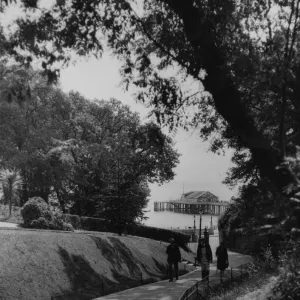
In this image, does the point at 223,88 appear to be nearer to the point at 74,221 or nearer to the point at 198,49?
the point at 198,49

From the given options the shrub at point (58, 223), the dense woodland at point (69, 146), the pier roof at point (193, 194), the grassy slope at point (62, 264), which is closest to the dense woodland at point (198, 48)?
the grassy slope at point (62, 264)

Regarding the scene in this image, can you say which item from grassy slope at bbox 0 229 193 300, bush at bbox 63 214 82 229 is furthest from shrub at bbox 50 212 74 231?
bush at bbox 63 214 82 229

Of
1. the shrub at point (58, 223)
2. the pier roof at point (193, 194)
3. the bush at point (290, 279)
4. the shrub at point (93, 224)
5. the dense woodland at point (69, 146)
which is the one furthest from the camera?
the pier roof at point (193, 194)

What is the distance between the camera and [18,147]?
52125 mm

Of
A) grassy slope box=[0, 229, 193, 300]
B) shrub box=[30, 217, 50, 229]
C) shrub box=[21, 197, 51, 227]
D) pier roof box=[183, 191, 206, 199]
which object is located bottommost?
grassy slope box=[0, 229, 193, 300]

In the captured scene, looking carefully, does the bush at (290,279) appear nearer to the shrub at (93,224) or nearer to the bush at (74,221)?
the bush at (74,221)

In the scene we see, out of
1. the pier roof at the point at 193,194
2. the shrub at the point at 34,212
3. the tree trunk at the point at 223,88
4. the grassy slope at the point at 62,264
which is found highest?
the pier roof at the point at 193,194

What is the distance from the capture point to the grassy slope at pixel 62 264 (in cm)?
1474

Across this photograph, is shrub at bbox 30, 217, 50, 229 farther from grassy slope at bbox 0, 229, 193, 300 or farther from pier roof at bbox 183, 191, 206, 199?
pier roof at bbox 183, 191, 206, 199

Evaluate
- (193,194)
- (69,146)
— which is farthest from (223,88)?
(193,194)

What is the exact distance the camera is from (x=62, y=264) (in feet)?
57.2

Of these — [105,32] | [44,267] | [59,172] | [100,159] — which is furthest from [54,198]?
[105,32]

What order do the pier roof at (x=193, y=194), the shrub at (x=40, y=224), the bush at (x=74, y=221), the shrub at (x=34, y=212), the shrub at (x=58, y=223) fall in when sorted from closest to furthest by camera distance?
the shrub at (x=40, y=224) → the shrub at (x=58, y=223) → the shrub at (x=34, y=212) → the bush at (x=74, y=221) → the pier roof at (x=193, y=194)

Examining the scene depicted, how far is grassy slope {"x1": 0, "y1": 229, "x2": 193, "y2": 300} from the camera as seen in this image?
48.4 ft
